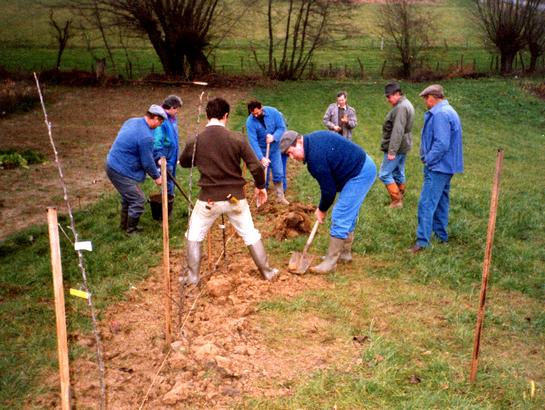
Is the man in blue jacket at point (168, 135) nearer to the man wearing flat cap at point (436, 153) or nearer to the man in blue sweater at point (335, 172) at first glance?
the man in blue sweater at point (335, 172)

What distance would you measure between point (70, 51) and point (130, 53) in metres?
3.51

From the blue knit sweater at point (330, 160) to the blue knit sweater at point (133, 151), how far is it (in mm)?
2387

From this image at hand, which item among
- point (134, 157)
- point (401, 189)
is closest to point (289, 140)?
point (134, 157)

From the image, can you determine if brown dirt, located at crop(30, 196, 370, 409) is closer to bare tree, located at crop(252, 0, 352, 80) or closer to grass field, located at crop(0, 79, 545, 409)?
grass field, located at crop(0, 79, 545, 409)

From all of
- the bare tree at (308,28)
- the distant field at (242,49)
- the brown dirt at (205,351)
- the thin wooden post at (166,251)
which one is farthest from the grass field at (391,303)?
the distant field at (242,49)

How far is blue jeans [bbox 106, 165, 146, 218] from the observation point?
7.38m

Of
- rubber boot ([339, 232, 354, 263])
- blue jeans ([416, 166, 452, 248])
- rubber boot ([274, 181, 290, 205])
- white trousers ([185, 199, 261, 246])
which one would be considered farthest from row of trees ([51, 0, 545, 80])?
white trousers ([185, 199, 261, 246])

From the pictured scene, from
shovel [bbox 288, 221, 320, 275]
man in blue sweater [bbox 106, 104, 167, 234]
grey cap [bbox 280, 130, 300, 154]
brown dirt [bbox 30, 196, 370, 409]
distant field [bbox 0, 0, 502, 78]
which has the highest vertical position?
distant field [bbox 0, 0, 502, 78]

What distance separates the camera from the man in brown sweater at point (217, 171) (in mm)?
5555

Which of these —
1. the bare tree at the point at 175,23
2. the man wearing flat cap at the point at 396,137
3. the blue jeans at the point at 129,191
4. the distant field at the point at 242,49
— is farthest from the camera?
the distant field at the point at 242,49

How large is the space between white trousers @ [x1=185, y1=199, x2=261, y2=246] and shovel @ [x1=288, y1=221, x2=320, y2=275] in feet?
2.50

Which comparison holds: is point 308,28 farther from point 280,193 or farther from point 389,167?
point 389,167

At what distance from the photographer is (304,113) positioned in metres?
19.4

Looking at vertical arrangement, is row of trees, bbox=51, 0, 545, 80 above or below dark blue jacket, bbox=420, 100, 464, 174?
above
